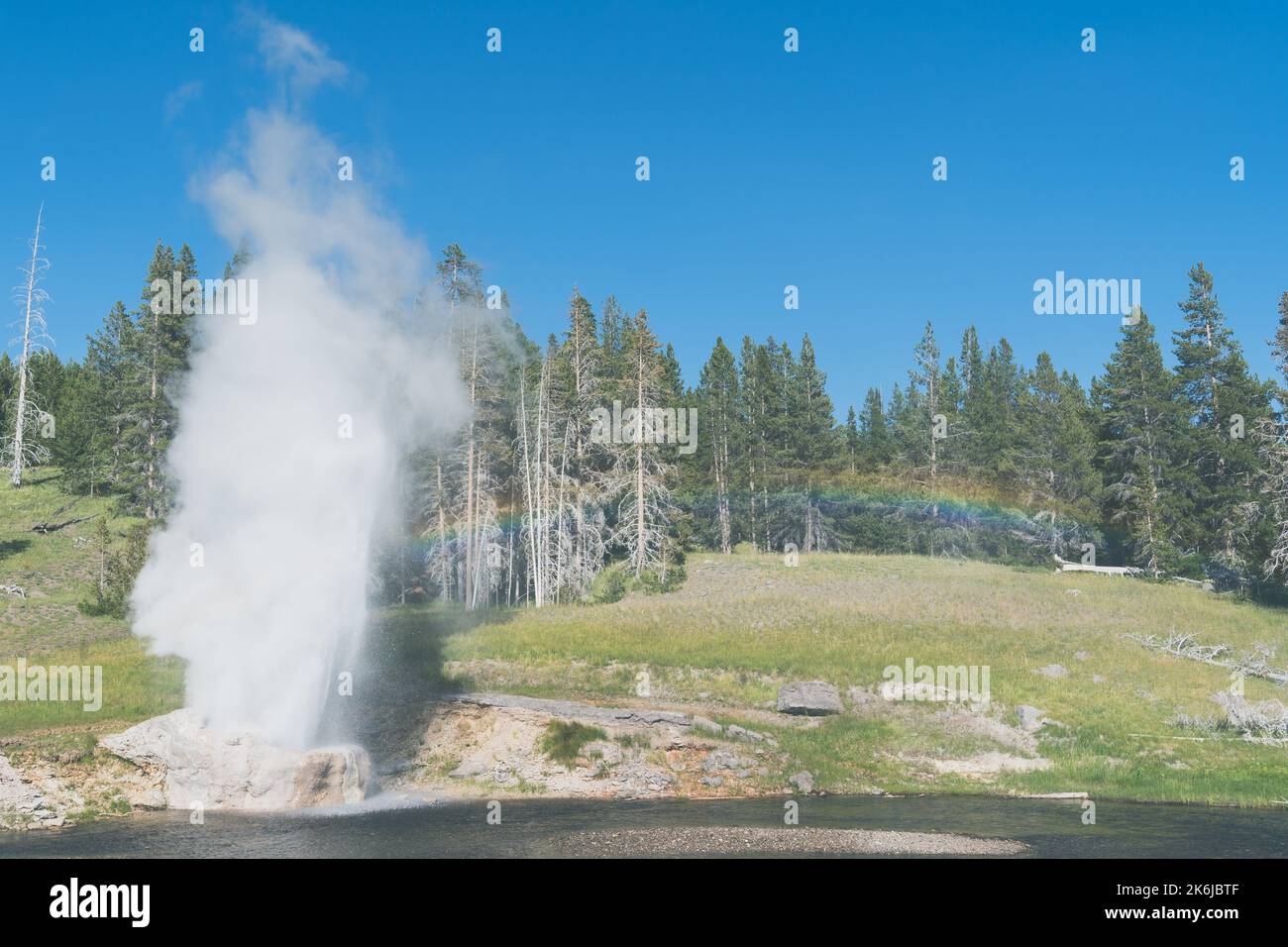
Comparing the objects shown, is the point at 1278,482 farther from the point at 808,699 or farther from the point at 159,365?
the point at 159,365

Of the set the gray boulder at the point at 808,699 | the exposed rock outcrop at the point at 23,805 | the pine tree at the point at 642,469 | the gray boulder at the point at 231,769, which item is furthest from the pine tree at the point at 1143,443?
the exposed rock outcrop at the point at 23,805

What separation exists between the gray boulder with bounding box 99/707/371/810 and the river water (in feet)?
2.95

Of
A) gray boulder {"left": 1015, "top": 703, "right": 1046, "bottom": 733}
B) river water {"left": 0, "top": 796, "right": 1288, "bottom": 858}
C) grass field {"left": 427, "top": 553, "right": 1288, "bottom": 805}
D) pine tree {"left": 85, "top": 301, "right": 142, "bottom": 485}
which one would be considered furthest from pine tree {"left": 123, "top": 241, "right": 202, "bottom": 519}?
gray boulder {"left": 1015, "top": 703, "right": 1046, "bottom": 733}

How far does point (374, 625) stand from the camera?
173ft

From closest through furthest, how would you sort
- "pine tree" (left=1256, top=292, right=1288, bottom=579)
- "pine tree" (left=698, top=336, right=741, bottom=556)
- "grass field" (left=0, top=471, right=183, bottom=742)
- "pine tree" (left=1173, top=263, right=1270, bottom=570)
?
1. "grass field" (left=0, top=471, right=183, bottom=742)
2. "pine tree" (left=1256, top=292, right=1288, bottom=579)
3. "pine tree" (left=1173, top=263, right=1270, bottom=570)
4. "pine tree" (left=698, top=336, right=741, bottom=556)

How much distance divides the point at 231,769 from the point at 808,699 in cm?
2157

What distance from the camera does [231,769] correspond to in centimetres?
2706

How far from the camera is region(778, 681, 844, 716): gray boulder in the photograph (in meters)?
37.1

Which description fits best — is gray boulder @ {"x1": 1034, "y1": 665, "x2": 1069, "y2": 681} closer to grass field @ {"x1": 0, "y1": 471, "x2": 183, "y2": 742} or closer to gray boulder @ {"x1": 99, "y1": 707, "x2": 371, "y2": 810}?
gray boulder @ {"x1": 99, "y1": 707, "x2": 371, "y2": 810}

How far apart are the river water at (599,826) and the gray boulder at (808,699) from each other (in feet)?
22.7

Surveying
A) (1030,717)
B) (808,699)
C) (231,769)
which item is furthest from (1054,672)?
(231,769)

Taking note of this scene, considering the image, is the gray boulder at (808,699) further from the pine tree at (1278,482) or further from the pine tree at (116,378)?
the pine tree at (116,378)
